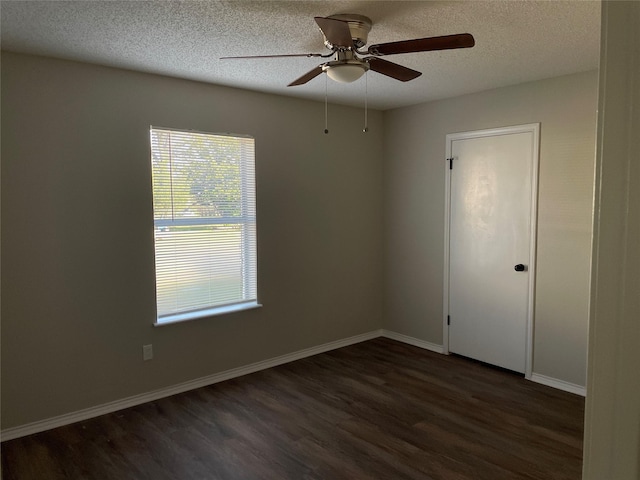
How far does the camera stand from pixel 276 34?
8.84 ft

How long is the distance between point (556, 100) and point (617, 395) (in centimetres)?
384

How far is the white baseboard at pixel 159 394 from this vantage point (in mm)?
3127

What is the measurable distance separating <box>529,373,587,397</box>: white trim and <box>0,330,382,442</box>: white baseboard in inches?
72.4

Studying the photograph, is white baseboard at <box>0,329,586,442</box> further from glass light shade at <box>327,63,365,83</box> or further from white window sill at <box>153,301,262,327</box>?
glass light shade at <box>327,63,365,83</box>

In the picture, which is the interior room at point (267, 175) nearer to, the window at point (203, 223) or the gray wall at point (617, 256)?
the window at point (203, 223)

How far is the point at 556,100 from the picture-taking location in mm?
3738

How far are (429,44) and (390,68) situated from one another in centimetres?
46

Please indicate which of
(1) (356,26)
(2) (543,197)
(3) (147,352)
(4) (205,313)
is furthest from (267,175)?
(2) (543,197)

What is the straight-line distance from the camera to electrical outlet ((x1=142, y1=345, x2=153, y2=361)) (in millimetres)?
3609

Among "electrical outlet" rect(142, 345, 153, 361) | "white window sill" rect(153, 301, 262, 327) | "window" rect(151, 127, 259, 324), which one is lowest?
"electrical outlet" rect(142, 345, 153, 361)

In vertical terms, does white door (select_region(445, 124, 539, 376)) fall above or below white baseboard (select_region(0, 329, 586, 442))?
above

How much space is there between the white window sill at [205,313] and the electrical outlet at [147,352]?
0.18m

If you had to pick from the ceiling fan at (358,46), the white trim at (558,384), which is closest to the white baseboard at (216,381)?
the white trim at (558,384)

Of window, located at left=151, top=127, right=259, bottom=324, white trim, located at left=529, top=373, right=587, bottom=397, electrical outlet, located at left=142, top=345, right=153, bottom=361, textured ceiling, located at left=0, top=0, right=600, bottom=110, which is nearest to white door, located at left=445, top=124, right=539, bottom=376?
white trim, located at left=529, top=373, right=587, bottom=397
